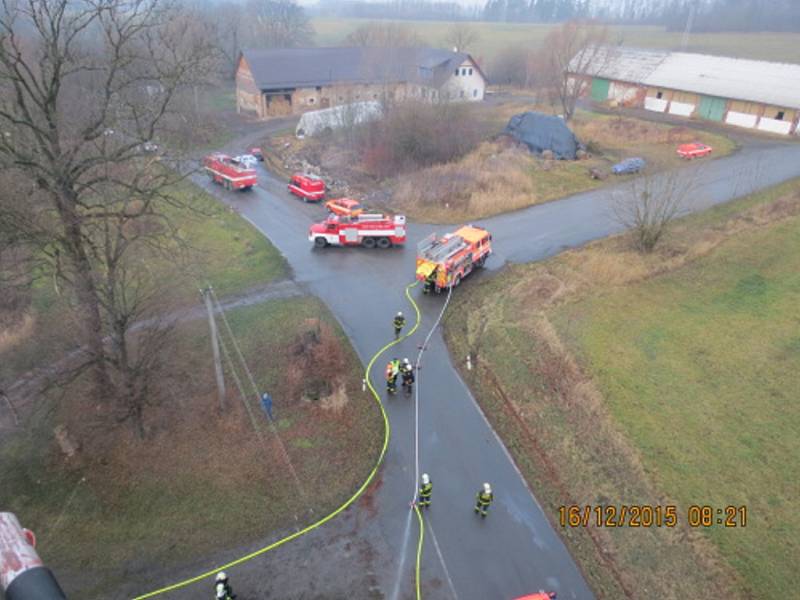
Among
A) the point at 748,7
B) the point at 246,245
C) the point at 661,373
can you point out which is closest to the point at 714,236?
the point at 661,373

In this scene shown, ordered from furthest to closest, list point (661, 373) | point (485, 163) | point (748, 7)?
point (748, 7), point (485, 163), point (661, 373)

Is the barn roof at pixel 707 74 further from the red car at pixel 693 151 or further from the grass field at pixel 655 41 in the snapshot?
the red car at pixel 693 151

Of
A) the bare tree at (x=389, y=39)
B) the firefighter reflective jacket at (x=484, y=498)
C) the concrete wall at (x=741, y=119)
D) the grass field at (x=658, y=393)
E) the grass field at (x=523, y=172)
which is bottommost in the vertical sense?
the grass field at (x=658, y=393)

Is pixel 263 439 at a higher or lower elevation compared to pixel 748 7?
lower

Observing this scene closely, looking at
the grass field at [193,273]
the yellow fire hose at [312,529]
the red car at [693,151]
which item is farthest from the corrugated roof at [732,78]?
the yellow fire hose at [312,529]

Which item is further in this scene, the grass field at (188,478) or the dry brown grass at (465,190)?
the dry brown grass at (465,190)

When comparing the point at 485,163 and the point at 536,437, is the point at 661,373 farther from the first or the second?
the point at 485,163

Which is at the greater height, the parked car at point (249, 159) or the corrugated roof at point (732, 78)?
the corrugated roof at point (732, 78)

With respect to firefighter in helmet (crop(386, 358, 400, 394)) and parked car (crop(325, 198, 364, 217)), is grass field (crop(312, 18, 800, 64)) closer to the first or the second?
parked car (crop(325, 198, 364, 217))
